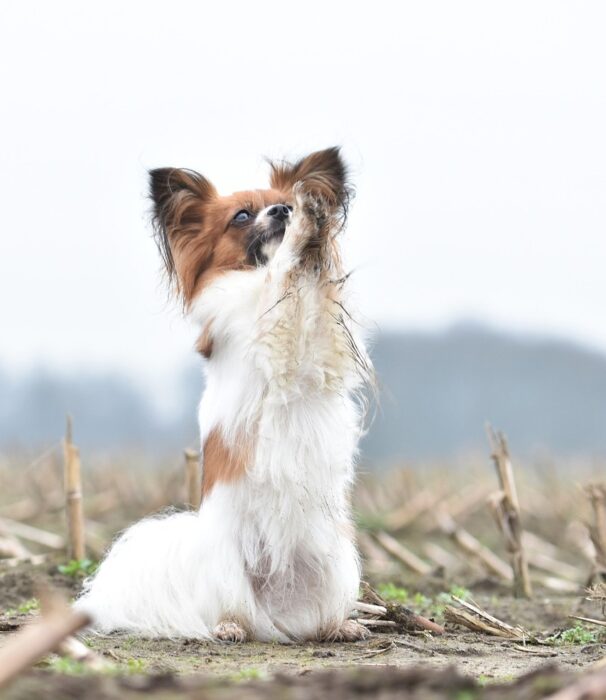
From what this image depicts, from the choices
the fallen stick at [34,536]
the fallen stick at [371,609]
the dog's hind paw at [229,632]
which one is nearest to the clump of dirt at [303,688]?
the dog's hind paw at [229,632]

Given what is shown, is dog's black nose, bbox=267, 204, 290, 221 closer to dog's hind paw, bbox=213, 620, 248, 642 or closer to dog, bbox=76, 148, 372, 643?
dog, bbox=76, 148, 372, 643

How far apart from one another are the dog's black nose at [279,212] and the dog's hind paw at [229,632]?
8.79 ft

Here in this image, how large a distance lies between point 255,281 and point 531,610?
431 centimetres

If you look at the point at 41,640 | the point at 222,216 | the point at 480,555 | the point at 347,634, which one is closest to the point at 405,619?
the point at 347,634

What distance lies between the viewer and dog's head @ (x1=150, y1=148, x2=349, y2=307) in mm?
7488

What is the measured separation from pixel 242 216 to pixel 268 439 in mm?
1570

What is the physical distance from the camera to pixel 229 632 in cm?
721

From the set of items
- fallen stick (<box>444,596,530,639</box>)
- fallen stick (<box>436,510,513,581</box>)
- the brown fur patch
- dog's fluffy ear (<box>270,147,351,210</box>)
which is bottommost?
fallen stick (<box>436,510,513,581</box>)

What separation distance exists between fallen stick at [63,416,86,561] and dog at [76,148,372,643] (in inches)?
97.8

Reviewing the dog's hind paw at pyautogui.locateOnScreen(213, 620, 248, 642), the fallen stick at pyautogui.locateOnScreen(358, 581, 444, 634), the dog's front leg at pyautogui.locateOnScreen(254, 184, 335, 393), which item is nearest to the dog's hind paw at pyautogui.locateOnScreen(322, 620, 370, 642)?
the fallen stick at pyautogui.locateOnScreen(358, 581, 444, 634)

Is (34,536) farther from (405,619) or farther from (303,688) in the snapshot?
(303,688)

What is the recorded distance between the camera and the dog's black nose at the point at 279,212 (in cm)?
742

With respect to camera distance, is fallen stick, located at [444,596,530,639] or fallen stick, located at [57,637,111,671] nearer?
fallen stick, located at [57,637,111,671]

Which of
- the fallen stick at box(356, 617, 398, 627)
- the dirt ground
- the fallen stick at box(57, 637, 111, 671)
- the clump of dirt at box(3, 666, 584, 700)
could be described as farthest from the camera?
the fallen stick at box(356, 617, 398, 627)
